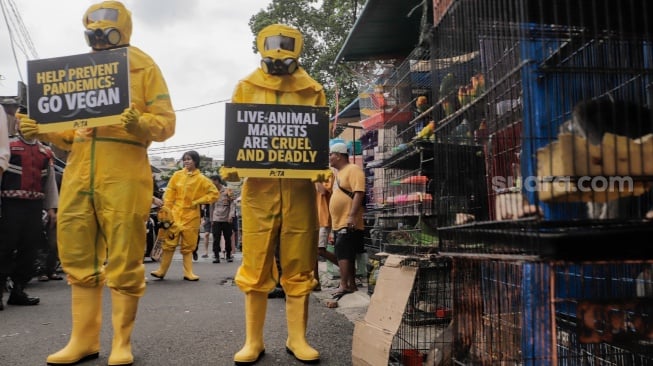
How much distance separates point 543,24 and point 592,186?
0.72 meters

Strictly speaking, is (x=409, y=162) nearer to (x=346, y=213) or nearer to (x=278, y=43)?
(x=278, y=43)

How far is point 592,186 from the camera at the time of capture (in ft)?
6.99

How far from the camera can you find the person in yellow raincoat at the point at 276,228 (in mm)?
3633

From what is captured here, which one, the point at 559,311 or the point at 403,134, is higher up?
the point at 403,134

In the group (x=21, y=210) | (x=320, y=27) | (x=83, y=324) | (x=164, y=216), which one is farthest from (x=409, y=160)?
(x=320, y=27)

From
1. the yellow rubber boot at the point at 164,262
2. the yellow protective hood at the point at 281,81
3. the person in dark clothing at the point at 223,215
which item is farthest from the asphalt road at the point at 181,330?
the person in dark clothing at the point at 223,215

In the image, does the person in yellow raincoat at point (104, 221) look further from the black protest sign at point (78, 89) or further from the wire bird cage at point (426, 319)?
the wire bird cage at point (426, 319)

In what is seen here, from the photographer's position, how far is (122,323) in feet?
11.3

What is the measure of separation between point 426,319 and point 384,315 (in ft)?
3.98

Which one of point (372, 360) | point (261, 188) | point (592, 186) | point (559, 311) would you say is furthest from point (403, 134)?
point (592, 186)

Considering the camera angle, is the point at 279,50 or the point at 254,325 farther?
the point at 279,50

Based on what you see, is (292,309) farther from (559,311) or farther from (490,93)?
(490,93)

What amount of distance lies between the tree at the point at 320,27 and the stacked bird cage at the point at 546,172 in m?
16.7

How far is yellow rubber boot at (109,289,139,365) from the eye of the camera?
3.40 metres
